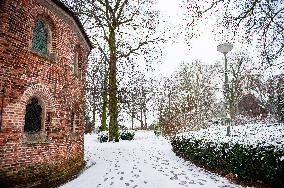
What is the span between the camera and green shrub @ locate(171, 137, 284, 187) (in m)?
6.52

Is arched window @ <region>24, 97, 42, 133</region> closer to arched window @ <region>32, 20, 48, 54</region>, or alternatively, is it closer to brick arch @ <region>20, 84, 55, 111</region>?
brick arch @ <region>20, 84, 55, 111</region>

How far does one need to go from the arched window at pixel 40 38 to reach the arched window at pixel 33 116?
1757mm

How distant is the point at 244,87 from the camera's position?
43.8 meters

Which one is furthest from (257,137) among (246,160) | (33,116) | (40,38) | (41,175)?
(40,38)

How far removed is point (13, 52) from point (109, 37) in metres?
17.5

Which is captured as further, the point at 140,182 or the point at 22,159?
the point at 140,182

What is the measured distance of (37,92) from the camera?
28.9ft

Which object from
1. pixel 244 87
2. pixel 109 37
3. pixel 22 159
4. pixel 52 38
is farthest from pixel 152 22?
pixel 244 87

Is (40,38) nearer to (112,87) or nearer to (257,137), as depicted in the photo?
(257,137)

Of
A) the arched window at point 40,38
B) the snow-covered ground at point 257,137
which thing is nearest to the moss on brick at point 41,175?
the arched window at point 40,38

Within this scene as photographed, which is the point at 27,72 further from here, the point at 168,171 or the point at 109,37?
the point at 109,37

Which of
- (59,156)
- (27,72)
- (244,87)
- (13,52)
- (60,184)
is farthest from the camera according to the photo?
(244,87)

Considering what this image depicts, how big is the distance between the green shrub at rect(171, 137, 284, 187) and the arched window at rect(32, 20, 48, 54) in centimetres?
721

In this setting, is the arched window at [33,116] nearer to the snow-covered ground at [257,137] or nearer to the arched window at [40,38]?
the arched window at [40,38]
